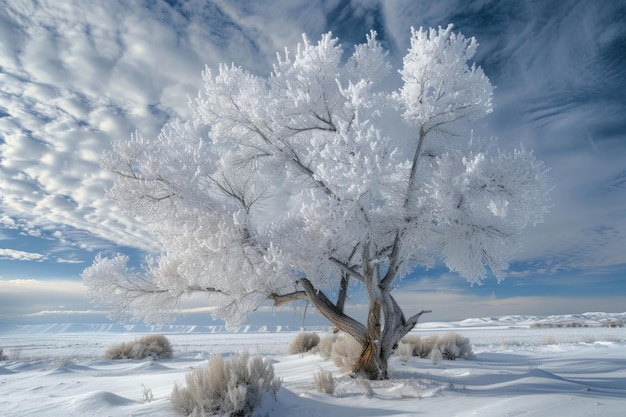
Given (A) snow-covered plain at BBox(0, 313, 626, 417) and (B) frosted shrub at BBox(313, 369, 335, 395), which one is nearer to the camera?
(A) snow-covered plain at BBox(0, 313, 626, 417)

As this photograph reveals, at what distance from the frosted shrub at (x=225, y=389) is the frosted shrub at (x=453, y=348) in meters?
8.81

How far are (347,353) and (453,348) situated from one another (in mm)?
4968

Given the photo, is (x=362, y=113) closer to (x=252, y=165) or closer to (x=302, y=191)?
(x=302, y=191)

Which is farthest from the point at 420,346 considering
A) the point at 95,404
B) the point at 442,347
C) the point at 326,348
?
the point at 95,404

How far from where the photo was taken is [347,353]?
1058 centimetres

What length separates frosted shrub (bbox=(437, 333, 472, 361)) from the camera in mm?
13443

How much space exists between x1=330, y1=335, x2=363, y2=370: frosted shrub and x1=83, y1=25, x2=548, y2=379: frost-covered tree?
0.81 meters

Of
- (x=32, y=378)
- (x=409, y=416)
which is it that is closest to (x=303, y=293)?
(x=409, y=416)

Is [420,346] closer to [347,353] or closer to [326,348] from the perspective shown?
[326,348]

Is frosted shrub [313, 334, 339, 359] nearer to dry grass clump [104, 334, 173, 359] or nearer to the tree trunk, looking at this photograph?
the tree trunk

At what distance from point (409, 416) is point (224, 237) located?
4363 mm

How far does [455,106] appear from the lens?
8641mm

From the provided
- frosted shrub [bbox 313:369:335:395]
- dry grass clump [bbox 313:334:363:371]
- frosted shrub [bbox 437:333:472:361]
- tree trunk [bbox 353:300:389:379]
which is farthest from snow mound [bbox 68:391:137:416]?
frosted shrub [bbox 437:333:472:361]

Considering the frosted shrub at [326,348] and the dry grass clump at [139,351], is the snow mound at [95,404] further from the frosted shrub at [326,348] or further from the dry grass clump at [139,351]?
the dry grass clump at [139,351]
